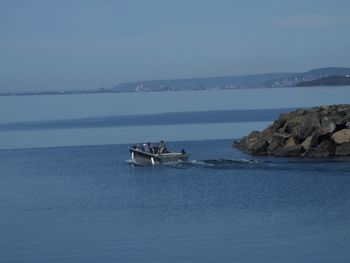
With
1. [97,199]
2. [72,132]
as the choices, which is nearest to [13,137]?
[72,132]

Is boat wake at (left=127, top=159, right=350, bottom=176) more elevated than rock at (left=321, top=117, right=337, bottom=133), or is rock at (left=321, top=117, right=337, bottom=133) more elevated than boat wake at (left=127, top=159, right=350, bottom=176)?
rock at (left=321, top=117, right=337, bottom=133)

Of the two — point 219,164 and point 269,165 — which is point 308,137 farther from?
point 219,164

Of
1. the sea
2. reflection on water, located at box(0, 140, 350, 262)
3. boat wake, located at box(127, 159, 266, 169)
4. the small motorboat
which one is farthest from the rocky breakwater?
the small motorboat

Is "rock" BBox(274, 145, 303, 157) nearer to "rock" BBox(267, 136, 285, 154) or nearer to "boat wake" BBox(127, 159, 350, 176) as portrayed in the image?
"rock" BBox(267, 136, 285, 154)

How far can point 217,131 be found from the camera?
249 feet

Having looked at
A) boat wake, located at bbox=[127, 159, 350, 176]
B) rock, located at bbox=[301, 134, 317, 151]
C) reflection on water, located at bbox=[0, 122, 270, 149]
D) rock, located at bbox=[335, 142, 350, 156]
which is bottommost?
boat wake, located at bbox=[127, 159, 350, 176]

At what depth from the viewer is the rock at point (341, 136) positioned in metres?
46.2

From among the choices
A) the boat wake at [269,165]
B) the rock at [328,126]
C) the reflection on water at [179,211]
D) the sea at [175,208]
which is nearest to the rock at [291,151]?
the sea at [175,208]

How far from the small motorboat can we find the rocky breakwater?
6.61 m

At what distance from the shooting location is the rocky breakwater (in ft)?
150

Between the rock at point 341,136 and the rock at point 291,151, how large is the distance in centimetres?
225

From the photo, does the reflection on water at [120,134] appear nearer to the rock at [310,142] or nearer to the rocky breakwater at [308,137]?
the rocky breakwater at [308,137]

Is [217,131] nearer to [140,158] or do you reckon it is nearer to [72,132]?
[72,132]

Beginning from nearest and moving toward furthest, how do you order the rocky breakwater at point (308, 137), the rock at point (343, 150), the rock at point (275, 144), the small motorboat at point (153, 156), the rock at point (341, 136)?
the small motorboat at point (153, 156) < the rock at point (343, 150) < the rocky breakwater at point (308, 137) < the rock at point (341, 136) < the rock at point (275, 144)
